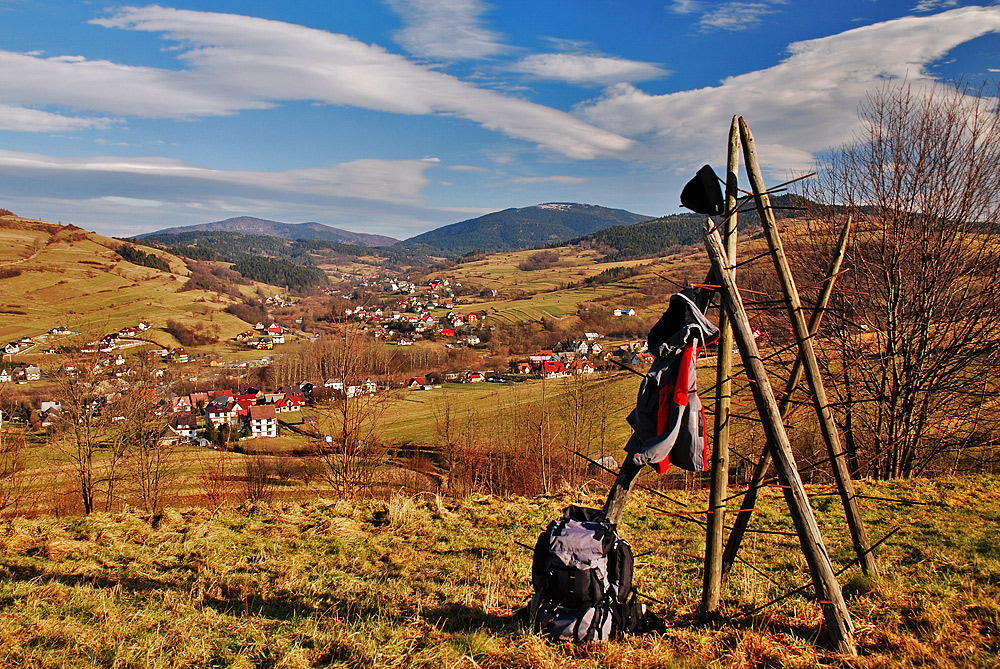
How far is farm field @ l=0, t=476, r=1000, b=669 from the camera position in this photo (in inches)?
131

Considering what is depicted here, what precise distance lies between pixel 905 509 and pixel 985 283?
575 cm

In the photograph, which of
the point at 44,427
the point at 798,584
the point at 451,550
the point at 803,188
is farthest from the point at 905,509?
the point at 44,427

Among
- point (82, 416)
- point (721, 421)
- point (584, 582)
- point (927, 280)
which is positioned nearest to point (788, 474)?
point (721, 421)

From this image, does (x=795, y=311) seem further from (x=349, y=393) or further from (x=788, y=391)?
(x=349, y=393)

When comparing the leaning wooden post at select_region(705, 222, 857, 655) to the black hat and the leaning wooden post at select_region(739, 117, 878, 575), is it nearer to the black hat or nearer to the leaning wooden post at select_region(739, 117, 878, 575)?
the black hat

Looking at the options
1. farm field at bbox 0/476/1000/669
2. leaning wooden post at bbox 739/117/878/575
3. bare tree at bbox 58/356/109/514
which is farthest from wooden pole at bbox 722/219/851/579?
bare tree at bbox 58/356/109/514

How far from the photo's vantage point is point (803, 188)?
1271 centimetres

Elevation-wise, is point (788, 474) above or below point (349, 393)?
above

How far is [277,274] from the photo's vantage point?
159125 mm

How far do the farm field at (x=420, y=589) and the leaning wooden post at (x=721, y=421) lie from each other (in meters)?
0.32

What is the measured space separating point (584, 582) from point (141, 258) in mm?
135927

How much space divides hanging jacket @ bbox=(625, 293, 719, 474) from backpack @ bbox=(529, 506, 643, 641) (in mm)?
651

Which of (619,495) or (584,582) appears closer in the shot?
(584,582)

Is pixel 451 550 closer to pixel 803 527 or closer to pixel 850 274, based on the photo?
pixel 803 527
